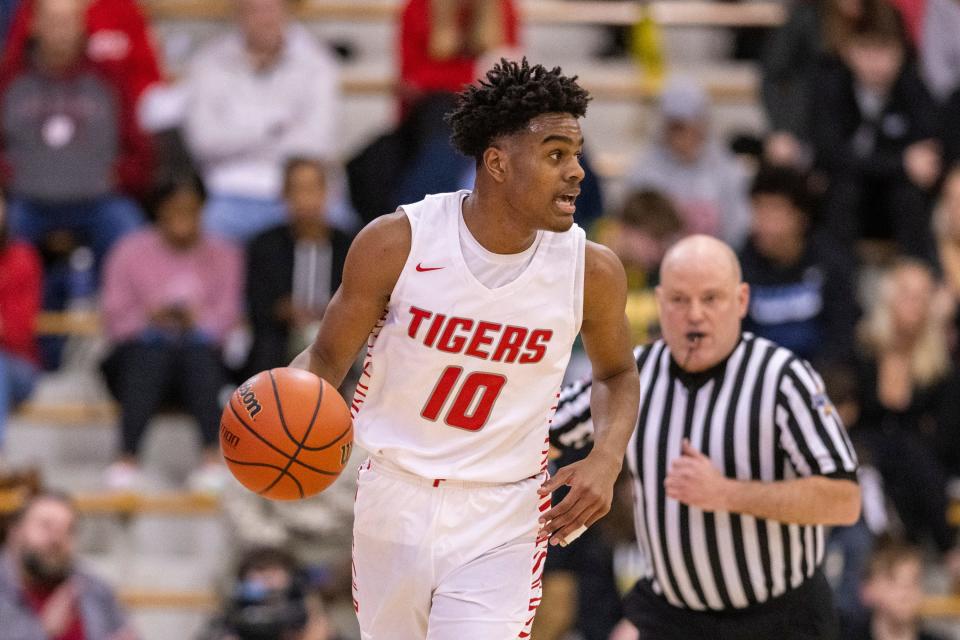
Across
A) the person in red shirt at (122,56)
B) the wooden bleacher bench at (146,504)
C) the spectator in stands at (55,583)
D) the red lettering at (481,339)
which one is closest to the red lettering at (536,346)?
the red lettering at (481,339)

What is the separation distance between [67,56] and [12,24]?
2.64 feet

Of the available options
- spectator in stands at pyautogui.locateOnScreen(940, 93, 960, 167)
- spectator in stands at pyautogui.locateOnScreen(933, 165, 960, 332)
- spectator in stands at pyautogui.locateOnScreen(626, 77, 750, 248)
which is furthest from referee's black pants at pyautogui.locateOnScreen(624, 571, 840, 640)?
spectator in stands at pyautogui.locateOnScreen(940, 93, 960, 167)

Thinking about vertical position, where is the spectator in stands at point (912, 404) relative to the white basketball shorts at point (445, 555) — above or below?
below

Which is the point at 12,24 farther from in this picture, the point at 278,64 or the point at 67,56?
the point at 278,64

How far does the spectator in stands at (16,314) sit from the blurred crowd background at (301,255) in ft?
0.05

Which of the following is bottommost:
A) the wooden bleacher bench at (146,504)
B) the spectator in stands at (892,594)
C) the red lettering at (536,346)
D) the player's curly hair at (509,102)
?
the spectator in stands at (892,594)

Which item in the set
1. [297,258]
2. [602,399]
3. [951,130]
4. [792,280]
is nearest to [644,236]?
[792,280]

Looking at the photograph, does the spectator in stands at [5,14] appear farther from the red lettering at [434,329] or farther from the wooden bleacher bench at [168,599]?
the red lettering at [434,329]

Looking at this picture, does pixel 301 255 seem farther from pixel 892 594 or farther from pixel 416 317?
pixel 416 317

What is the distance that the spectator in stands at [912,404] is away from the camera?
340 inches

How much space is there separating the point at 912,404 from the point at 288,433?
529 cm

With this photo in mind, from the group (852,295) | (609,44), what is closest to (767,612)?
(852,295)

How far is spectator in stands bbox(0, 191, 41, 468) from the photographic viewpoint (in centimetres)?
884

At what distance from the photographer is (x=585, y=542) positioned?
7.98m
